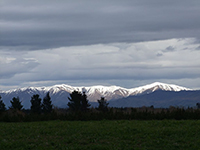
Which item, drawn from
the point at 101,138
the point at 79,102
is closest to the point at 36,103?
the point at 79,102

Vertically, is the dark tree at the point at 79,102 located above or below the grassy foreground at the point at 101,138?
above

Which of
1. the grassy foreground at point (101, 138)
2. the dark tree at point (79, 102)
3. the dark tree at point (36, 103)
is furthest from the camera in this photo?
the dark tree at point (36, 103)

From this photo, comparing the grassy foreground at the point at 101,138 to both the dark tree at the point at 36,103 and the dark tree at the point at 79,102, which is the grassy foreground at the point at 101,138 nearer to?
the dark tree at the point at 79,102

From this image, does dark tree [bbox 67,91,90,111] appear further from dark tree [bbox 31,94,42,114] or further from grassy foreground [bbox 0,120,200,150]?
grassy foreground [bbox 0,120,200,150]

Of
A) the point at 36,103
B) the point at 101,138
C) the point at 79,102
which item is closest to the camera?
the point at 101,138

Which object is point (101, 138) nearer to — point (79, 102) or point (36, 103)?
point (79, 102)

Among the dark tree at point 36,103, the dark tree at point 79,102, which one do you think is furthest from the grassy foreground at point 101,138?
the dark tree at point 36,103

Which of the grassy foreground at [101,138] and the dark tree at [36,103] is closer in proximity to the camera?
the grassy foreground at [101,138]

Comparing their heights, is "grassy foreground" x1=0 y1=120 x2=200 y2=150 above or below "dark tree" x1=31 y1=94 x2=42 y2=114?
below

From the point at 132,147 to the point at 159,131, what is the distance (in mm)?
5265

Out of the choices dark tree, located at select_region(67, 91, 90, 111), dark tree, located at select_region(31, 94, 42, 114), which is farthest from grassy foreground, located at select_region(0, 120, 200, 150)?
dark tree, located at select_region(31, 94, 42, 114)

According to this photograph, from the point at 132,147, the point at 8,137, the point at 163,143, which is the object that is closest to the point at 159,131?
the point at 163,143

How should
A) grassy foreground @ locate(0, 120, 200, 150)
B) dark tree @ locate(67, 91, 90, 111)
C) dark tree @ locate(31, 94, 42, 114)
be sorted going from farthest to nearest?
dark tree @ locate(31, 94, 42, 114)
dark tree @ locate(67, 91, 90, 111)
grassy foreground @ locate(0, 120, 200, 150)

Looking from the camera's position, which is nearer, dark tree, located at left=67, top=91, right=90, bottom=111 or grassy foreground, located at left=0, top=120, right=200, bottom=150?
grassy foreground, located at left=0, top=120, right=200, bottom=150
